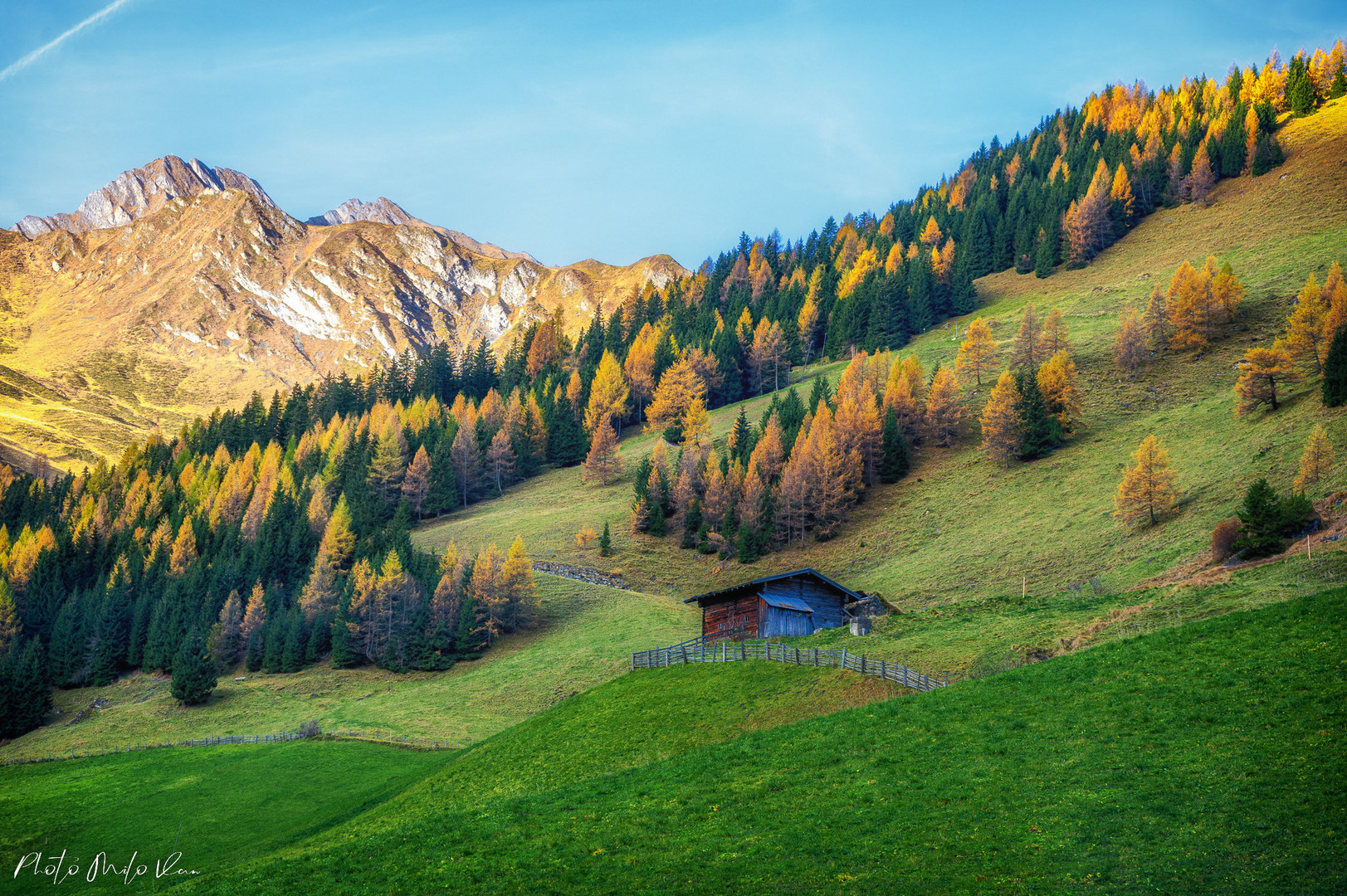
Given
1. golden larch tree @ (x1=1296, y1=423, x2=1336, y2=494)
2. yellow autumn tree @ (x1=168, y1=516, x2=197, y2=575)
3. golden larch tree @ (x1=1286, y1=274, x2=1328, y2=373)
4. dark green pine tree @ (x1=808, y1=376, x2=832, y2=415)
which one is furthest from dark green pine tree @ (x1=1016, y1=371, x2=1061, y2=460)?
yellow autumn tree @ (x1=168, y1=516, x2=197, y2=575)

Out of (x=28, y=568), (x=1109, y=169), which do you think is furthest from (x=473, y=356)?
(x=1109, y=169)

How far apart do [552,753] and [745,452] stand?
210 ft

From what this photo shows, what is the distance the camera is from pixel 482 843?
2231 centimetres

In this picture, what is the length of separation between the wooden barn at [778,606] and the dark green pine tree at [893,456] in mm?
35143

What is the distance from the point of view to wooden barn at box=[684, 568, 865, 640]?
5012 cm

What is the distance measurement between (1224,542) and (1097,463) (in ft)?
105

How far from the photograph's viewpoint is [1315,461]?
45875mm

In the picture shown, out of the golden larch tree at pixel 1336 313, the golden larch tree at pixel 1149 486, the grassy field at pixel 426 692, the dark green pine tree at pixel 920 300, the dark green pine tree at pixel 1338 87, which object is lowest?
the grassy field at pixel 426 692

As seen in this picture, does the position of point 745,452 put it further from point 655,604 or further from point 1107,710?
point 1107,710

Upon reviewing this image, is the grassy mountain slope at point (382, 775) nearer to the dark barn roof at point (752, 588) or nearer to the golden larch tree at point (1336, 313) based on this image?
the dark barn roof at point (752, 588)

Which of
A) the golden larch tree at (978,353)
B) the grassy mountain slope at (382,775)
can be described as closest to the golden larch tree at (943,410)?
the golden larch tree at (978,353)

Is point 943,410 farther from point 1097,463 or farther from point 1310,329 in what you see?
point 1310,329

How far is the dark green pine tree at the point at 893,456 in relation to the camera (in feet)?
284

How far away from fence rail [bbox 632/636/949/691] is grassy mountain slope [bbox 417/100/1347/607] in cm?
1645
